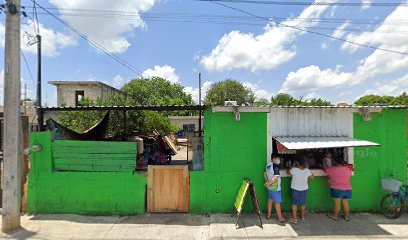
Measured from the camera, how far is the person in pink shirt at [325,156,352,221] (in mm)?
6293

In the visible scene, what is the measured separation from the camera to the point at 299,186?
6250mm

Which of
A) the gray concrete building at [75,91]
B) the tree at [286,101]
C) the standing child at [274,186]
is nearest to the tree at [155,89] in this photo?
the gray concrete building at [75,91]

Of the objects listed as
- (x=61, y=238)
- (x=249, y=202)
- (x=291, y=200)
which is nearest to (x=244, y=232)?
(x=249, y=202)

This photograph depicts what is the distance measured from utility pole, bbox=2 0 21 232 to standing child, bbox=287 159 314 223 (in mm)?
6468

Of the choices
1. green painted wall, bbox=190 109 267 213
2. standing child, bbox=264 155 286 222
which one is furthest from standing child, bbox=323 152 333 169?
green painted wall, bbox=190 109 267 213

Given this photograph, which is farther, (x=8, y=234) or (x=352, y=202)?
(x=352, y=202)

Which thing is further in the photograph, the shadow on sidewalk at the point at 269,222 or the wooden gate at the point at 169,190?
the wooden gate at the point at 169,190

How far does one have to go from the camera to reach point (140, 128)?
13562mm

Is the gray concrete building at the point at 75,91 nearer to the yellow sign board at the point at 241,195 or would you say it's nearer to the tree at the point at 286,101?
the tree at the point at 286,101

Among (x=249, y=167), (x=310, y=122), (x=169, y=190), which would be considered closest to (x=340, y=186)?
(x=310, y=122)

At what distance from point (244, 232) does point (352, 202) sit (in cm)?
336

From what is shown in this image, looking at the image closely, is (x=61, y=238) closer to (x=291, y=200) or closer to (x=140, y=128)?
(x=291, y=200)

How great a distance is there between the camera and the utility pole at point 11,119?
569 cm

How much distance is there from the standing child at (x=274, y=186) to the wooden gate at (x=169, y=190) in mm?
2073
